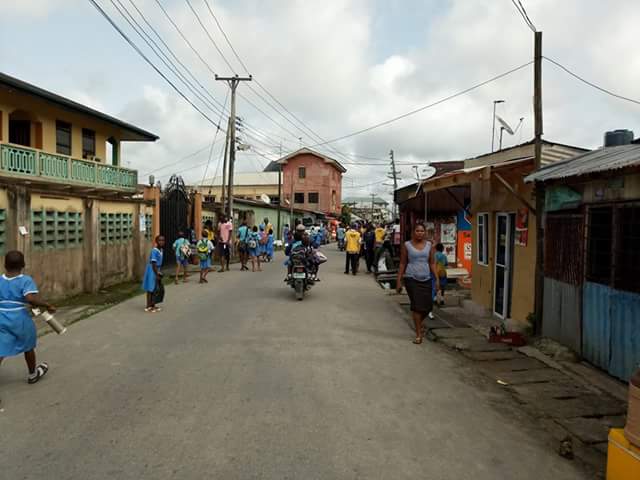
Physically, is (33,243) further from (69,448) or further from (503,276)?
(503,276)

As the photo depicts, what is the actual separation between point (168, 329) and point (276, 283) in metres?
7.01

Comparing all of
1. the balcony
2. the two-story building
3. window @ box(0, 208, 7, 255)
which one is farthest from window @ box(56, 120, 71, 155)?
window @ box(0, 208, 7, 255)

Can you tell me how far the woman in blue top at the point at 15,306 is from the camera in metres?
5.60

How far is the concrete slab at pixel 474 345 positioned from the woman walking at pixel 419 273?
0.51 meters

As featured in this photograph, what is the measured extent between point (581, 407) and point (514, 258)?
181 inches

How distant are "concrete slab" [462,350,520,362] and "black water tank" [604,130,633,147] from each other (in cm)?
422

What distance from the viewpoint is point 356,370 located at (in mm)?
6699

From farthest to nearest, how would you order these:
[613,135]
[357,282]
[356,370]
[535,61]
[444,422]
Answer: [357,282], [613,135], [535,61], [356,370], [444,422]

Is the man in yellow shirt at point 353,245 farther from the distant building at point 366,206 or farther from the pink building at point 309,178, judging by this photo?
the distant building at point 366,206

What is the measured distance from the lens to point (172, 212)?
71.2 feet

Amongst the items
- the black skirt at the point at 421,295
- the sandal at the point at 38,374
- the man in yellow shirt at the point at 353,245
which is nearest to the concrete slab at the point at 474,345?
the black skirt at the point at 421,295

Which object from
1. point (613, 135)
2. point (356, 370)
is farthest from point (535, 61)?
point (356, 370)

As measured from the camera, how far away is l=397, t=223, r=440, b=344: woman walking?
8.36 metres

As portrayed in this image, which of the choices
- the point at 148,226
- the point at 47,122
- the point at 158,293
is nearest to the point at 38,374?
Result: the point at 158,293
